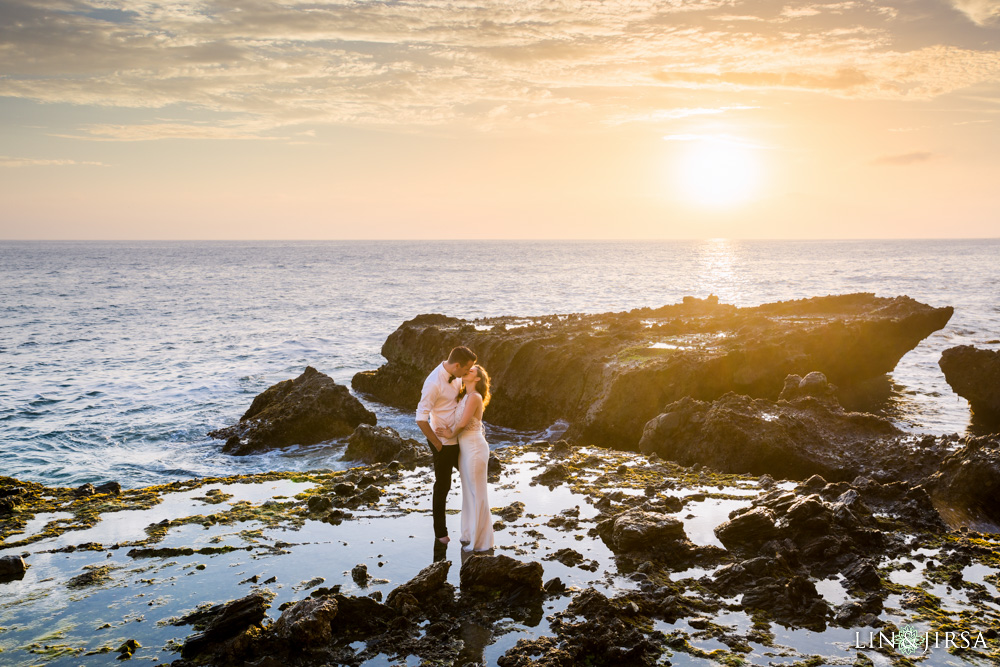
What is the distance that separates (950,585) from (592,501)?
17.3 ft

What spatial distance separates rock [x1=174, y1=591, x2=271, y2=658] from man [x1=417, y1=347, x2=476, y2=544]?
286 centimetres

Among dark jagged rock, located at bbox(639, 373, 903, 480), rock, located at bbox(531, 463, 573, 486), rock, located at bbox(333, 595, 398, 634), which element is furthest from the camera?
dark jagged rock, located at bbox(639, 373, 903, 480)

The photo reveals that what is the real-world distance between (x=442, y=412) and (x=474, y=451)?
73cm

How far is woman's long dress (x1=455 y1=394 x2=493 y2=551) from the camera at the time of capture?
9891 millimetres

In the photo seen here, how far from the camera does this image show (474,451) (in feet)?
32.8

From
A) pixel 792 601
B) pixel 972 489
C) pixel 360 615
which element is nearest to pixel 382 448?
pixel 360 615

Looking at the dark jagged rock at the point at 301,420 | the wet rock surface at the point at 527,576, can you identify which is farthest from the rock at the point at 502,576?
the dark jagged rock at the point at 301,420

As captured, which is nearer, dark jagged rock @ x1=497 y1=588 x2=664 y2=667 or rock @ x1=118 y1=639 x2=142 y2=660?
dark jagged rock @ x1=497 y1=588 x2=664 y2=667

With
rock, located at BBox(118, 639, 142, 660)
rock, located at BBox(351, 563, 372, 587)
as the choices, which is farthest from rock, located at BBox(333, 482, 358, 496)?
rock, located at BBox(118, 639, 142, 660)

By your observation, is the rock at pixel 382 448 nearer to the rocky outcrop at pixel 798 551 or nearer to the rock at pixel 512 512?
the rock at pixel 512 512

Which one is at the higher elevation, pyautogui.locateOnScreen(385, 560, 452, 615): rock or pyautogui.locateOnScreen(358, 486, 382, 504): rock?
pyautogui.locateOnScreen(385, 560, 452, 615): rock

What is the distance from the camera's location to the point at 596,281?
101 meters

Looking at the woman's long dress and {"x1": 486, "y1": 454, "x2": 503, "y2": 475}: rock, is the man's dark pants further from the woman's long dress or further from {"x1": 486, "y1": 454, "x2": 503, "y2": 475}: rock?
{"x1": 486, "y1": 454, "x2": 503, "y2": 475}: rock

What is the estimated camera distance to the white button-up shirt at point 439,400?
9898 millimetres
